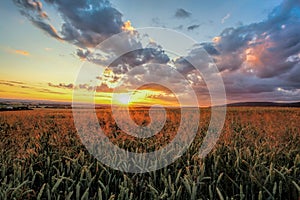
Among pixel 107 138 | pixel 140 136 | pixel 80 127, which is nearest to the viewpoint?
pixel 107 138

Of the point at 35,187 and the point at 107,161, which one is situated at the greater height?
the point at 107,161

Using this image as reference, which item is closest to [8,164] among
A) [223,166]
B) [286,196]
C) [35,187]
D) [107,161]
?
[35,187]

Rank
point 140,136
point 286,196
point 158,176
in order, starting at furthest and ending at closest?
point 140,136 < point 158,176 < point 286,196

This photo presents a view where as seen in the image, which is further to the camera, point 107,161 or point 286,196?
point 107,161

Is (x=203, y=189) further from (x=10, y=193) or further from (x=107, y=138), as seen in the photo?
(x=107, y=138)

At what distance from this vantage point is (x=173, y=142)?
640cm

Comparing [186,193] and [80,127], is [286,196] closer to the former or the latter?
[186,193]

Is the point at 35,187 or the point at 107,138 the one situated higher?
the point at 107,138

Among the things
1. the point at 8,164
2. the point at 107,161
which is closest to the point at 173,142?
the point at 107,161

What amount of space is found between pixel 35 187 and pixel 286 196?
13.2ft

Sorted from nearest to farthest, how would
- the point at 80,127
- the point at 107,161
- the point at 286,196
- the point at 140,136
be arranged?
the point at 286,196, the point at 107,161, the point at 140,136, the point at 80,127

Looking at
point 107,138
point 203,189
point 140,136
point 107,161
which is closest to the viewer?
point 203,189

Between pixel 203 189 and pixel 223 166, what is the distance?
96cm

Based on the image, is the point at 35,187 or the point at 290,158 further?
the point at 290,158
